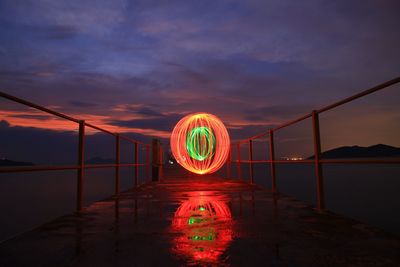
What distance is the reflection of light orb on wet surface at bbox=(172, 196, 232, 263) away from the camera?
2199mm

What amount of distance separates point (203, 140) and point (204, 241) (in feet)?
26.6

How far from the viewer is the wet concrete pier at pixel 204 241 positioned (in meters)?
2.05

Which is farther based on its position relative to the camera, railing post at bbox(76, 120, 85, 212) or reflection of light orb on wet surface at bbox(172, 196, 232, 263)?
railing post at bbox(76, 120, 85, 212)

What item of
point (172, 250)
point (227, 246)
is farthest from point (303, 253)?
point (172, 250)

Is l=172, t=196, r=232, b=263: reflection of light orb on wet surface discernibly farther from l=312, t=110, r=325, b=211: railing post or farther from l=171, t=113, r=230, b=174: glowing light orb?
l=171, t=113, r=230, b=174: glowing light orb

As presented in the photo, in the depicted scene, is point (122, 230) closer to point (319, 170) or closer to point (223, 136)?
point (319, 170)

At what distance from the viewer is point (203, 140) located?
10.6m

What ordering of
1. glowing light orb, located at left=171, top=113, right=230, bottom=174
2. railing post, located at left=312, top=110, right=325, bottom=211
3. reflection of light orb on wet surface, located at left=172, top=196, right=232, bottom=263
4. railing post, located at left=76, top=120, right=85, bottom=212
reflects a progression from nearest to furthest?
reflection of light orb on wet surface, located at left=172, top=196, right=232, bottom=263, railing post, located at left=312, top=110, right=325, bottom=211, railing post, located at left=76, top=120, right=85, bottom=212, glowing light orb, located at left=171, top=113, right=230, bottom=174

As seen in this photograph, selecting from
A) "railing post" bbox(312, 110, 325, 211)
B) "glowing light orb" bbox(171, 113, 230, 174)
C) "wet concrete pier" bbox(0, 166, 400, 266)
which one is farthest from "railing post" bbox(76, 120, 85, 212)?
"glowing light orb" bbox(171, 113, 230, 174)

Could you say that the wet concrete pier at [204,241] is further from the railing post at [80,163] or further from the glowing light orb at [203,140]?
the glowing light orb at [203,140]

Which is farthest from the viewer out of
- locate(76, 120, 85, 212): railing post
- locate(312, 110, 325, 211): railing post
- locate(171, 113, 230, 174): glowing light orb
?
locate(171, 113, 230, 174): glowing light orb

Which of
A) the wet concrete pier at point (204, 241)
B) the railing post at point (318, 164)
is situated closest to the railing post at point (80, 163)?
the wet concrete pier at point (204, 241)

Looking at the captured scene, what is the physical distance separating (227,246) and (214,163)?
7538 mm

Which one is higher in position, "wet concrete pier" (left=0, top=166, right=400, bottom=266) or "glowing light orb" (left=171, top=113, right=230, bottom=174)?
"glowing light orb" (left=171, top=113, right=230, bottom=174)
